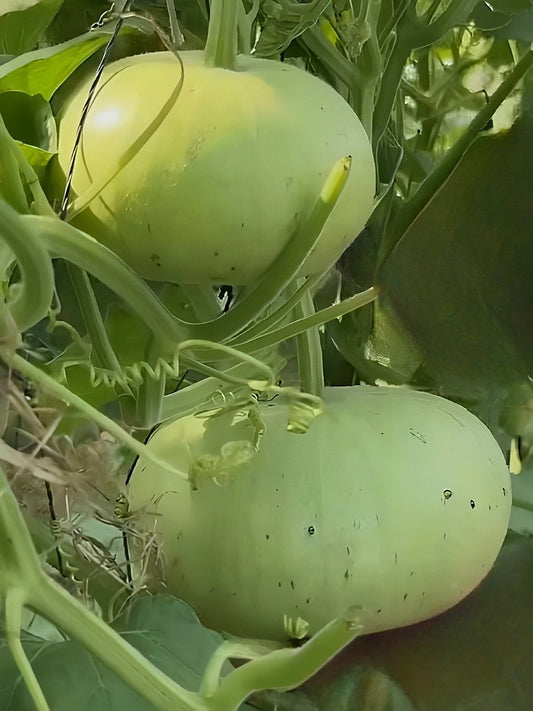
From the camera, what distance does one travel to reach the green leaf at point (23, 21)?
13.1 inches

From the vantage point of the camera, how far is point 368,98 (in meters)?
0.38

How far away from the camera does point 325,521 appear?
31 cm

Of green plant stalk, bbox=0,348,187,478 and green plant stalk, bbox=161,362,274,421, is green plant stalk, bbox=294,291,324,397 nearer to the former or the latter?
green plant stalk, bbox=161,362,274,421

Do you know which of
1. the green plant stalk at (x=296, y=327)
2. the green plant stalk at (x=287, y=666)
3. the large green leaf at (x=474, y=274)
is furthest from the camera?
the large green leaf at (x=474, y=274)

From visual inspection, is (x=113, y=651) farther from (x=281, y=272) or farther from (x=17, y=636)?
(x=281, y=272)

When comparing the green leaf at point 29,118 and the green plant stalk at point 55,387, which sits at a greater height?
the green leaf at point 29,118

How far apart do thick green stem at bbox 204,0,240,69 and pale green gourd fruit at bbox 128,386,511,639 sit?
14cm

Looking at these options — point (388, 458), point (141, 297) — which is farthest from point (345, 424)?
point (141, 297)

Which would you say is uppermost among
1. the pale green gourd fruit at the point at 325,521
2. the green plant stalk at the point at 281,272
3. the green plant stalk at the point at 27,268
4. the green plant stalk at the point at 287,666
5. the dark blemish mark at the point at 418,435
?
the green plant stalk at the point at 27,268

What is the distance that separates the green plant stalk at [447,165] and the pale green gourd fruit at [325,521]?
109 millimetres

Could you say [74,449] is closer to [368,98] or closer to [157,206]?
[157,206]

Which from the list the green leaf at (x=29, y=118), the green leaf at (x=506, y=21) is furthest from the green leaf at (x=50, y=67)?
the green leaf at (x=506, y=21)

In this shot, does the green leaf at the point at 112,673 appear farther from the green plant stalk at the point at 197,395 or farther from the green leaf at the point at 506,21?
the green leaf at the point at 506,21

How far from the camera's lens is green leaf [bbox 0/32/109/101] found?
0.90 feet
